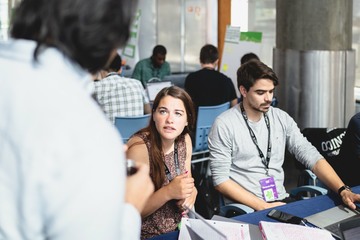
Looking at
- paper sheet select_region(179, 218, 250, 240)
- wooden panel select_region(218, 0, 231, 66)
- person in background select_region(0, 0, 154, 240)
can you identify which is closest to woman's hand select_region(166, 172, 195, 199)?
paper sheet select_region(179, 218, 250, 240)

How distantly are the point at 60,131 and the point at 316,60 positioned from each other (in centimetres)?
574

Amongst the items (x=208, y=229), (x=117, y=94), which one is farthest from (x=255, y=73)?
(x=117, y=94)

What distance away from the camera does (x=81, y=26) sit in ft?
2.70

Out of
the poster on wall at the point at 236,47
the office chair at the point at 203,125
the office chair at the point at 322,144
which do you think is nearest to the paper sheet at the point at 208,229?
the office chair at the point at 322,144

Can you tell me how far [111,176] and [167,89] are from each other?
6.88 feet

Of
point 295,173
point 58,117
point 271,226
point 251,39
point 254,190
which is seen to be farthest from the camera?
point 251,39

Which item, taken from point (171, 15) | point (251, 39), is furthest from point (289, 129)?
point (171, 15)

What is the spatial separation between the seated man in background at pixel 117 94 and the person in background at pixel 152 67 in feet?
9.95

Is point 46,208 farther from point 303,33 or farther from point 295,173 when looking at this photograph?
point 303,33

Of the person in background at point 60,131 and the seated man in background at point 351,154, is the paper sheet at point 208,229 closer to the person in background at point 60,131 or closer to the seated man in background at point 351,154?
the person in background at point 60,131

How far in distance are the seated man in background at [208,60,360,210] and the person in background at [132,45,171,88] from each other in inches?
191

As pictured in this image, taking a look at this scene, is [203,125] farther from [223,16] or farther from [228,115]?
[223,16]

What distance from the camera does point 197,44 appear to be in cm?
1186

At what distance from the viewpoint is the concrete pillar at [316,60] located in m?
6.21
